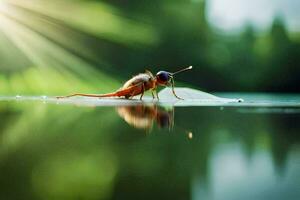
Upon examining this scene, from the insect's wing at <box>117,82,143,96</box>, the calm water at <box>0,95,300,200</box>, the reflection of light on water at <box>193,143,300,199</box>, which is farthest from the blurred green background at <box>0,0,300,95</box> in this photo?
the reflection of light on water at <box>193,143,300,199</box>

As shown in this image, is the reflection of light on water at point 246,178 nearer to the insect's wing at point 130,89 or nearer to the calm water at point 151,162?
the calm water at point 151,162

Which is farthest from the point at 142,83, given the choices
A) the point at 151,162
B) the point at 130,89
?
the point at 151,162

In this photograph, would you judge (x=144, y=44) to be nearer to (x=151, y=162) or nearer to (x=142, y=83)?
(x=142, y=83)


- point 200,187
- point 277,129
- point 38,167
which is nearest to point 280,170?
point 200,187

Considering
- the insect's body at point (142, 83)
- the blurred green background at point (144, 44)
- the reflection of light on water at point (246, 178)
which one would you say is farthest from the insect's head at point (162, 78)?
the blurred green background at point (144, 44)

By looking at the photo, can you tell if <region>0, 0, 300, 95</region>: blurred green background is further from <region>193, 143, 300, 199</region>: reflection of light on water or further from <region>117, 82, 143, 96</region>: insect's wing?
<region>193, 143, 300, 199</region>: reflection of light on water

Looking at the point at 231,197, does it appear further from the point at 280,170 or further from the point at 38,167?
the point at 38,167
